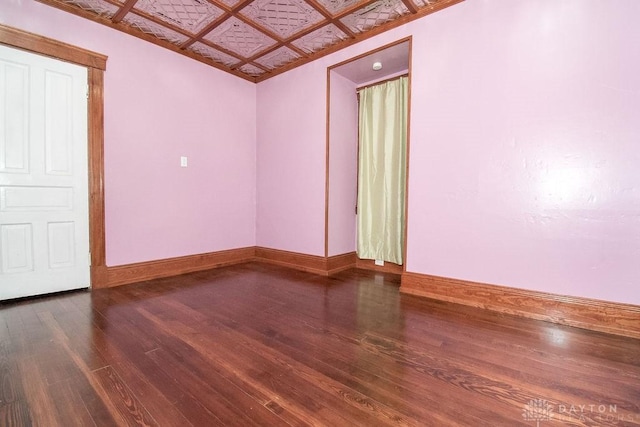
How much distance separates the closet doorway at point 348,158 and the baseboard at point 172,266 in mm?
1397

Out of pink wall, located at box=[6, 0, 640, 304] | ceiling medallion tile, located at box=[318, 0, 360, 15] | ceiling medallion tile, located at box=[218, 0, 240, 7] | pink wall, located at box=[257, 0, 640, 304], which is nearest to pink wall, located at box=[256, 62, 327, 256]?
pink wall, located at box=[6, 0, 640, 304]

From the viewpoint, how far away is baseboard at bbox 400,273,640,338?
1890 mm

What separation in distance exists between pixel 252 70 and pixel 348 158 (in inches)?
72.1

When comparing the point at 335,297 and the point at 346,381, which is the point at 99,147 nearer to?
the point at 335,297

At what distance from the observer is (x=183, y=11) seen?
2658 millimetres

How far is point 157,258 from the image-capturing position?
3.20 metres

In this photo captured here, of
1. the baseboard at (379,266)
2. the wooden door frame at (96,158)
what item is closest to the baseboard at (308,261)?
the baseboard at (379,266)

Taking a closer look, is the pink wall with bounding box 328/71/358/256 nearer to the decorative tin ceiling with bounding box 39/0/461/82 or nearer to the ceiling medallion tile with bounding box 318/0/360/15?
the decorative tin ceiling with bounding box 39/0/461/82

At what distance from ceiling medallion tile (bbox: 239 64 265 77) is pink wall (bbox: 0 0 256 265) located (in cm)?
16

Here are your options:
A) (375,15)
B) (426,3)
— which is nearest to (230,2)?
(375,15)

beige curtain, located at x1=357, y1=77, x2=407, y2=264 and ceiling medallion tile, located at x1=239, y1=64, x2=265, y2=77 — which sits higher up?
ceiling medallion tile, located at x1=239, y1=64, x2=265, y2=77

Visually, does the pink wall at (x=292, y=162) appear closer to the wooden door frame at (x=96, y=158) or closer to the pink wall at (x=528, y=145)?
the pink wall at (x=528, y=145)

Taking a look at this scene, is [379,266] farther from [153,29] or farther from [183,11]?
[153,29]

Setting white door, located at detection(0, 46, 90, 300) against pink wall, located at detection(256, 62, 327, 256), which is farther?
pink wall, located at detection(256, 62, 327, 256)
